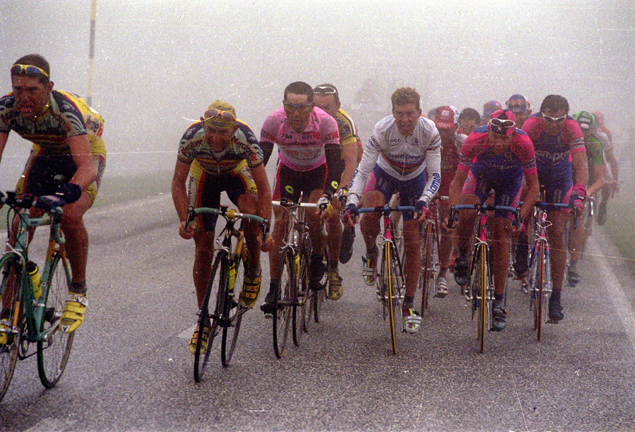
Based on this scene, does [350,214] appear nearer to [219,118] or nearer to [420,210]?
[420,210]

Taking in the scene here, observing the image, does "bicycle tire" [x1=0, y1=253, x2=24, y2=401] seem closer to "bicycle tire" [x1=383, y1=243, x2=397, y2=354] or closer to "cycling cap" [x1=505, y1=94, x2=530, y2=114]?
"bicycle tire" [x1=383, y1=243, x2=397, y2=354]

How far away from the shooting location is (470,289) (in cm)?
525

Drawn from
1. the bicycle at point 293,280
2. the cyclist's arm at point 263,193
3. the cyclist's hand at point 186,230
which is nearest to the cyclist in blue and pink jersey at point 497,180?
the bicycle at point 293,280

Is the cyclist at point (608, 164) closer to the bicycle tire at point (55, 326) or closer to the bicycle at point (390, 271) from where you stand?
the bicycle at point (390, 271)

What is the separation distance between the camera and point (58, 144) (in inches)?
149

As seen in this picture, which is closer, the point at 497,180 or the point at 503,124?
the point at 503,124

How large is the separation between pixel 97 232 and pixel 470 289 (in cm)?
556

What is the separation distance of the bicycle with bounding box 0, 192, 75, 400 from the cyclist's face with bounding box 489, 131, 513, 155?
11.9ft

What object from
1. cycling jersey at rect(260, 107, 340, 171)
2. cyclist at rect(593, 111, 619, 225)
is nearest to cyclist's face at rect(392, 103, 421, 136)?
cycling jersey at rect(260, 107, 340, 171)

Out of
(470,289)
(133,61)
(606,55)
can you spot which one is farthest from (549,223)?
(133,61)

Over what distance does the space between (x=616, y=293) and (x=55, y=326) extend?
236 inches

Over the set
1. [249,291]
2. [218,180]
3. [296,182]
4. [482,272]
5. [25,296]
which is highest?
[218,180]

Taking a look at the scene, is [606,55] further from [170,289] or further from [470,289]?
[170,289]

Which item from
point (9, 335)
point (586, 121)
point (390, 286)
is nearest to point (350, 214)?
point (390, 286)
